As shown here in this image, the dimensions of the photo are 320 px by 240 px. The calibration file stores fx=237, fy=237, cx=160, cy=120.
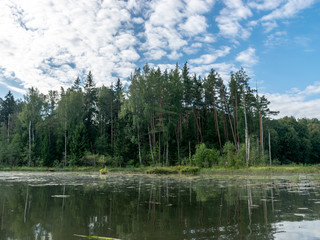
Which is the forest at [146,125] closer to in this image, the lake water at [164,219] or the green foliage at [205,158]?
the green foliage at [205,158]

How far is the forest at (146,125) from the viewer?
3644cm

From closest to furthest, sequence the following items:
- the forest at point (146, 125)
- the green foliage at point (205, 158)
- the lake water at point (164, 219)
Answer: the lake water at point (164, 219), the green foliage at point (205, 158), the forest at point (146, 125)

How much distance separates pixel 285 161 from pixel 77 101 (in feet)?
155

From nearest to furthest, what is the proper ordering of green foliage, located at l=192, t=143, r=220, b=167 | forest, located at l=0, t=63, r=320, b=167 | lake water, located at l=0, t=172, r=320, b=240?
lake water, located at l=0, t=172, r=320, b=240 → green foliage, located at l=192, t=143, r=220, b=167 → forest, located at l=0, t=63, r=320, b=167

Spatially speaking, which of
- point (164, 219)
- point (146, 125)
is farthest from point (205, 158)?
point (164, 219)

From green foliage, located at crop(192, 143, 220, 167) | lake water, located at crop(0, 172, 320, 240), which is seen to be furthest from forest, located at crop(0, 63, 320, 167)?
lake water, located at crop(0, 172, 320, 240)

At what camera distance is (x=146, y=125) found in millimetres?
39906

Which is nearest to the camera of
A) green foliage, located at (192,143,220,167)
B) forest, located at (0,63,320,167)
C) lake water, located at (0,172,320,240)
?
lake water, located at (0,172,320,240)

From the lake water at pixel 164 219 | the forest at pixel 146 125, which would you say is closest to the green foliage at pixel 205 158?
the forest at pixel 146 125

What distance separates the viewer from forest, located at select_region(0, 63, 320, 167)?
3644 centimetres

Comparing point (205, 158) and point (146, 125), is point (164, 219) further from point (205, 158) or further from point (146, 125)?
point (146, 125)

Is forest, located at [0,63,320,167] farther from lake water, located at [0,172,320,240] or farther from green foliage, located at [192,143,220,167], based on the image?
lake water, located at [0,172,320,240]

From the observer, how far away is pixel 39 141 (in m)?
45.9

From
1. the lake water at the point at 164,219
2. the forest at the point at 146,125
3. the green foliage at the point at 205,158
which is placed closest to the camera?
the lake water at the point at 164,219
